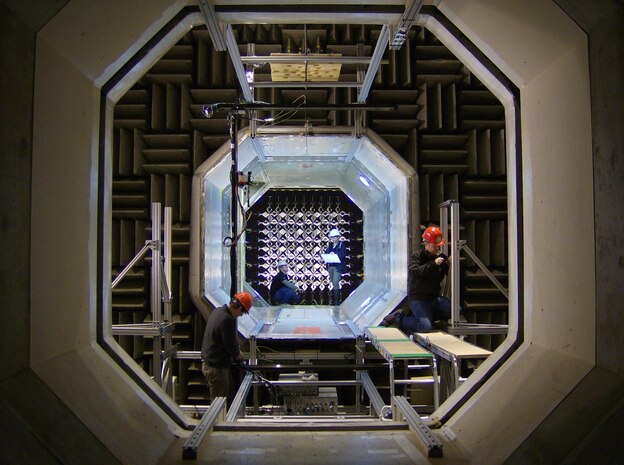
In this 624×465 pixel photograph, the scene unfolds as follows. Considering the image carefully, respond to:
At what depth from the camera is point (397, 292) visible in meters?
5.81

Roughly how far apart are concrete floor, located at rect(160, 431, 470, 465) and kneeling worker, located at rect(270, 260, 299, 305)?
5.64 metres

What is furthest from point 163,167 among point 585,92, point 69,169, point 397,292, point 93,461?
point 585,92

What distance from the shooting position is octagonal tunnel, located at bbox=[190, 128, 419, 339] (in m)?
5.31

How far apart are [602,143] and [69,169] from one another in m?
1.95

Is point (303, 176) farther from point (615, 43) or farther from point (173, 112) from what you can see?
point (615, 43)

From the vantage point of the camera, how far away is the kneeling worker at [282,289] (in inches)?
312

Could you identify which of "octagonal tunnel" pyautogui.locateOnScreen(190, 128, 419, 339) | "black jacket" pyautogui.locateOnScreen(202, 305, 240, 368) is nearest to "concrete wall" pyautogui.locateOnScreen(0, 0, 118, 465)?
"black jacket" pyautogui.locateOnScreen(202, 305, 240, 368)

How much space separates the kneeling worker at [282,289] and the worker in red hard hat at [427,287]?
313 cm

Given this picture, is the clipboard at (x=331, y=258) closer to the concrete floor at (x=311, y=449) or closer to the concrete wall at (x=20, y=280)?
the concrete floor at (x=311, y=449)

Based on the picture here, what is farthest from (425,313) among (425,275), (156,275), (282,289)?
(282,289)

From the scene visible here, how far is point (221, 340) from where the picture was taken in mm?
4633

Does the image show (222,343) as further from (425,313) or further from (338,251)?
(338,251)

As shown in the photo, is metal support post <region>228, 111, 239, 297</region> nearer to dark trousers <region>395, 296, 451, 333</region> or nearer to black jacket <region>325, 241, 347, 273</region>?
dark trousers <region>395, 296, 451, 333</region>

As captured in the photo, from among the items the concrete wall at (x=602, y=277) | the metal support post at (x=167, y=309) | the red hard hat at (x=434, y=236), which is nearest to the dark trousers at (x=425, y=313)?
the red hard hat at (x=434, y=236)
